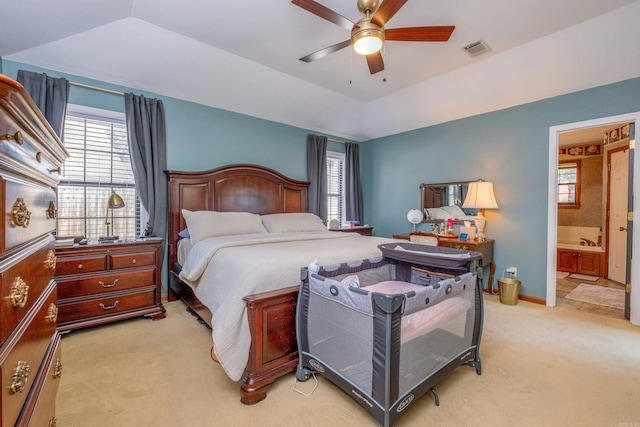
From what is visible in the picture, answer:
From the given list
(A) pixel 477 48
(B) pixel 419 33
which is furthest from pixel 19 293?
(A) pixel 477 48

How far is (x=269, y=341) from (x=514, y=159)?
12.5 feet

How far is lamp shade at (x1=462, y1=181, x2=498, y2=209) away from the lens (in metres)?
3.84

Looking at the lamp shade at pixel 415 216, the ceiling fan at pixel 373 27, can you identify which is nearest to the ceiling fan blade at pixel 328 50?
the ceiling fan at pixel 373 27

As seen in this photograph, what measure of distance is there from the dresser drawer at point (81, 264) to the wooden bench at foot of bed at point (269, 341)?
188 cm

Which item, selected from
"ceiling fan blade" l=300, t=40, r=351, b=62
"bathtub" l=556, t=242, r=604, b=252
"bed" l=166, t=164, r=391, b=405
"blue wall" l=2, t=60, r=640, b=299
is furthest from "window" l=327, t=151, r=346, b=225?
"bathtub" l=556, t=242, r=604, b=252

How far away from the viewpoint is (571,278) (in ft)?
15.8

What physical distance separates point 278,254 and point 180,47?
2.54 metres

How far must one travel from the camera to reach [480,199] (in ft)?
12.7

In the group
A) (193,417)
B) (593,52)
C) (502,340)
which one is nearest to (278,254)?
(193,417)

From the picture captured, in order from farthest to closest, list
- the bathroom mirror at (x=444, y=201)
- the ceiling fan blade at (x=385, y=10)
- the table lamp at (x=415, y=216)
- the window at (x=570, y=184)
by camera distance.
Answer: the window at (x=570, y=184), the table lamp at (x=415, y=216), the bathroom mirror at (x=444, y=201), the ceiling fan blade at (x=385, y=10)

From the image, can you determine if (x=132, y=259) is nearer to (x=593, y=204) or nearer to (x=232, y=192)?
(x=232, y=192)

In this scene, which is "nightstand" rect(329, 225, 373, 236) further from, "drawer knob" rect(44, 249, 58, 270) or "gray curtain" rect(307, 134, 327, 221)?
"drawer knob" rect(44, 249, 58, 270)

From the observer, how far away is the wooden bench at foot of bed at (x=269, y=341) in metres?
1.76

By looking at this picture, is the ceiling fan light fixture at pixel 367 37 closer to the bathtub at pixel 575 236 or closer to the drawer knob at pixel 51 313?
the drawer knob at pixel 51 313
